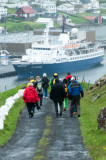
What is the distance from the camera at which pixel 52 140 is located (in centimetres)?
1422

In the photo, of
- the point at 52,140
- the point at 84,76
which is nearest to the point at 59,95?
the point at 52,140

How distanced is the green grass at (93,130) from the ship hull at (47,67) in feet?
216

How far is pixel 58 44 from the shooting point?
105m

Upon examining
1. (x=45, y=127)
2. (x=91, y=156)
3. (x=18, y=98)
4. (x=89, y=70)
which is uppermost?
(x=91, y=156)

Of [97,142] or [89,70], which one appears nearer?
[97,142]

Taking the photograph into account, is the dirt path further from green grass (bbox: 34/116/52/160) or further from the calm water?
the calm water

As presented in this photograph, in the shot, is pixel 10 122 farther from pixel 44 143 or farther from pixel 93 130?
pixel 44 143

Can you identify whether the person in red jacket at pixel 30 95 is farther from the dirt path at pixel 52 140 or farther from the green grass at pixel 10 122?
the green grass at pixel 10 122

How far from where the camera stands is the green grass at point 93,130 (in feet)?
40.4

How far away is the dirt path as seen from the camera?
40.6ft

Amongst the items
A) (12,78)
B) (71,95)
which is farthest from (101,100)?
(12,78)

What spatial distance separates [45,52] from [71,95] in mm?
78382

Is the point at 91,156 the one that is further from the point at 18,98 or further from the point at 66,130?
the point at 18,98

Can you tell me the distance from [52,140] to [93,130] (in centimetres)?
175
